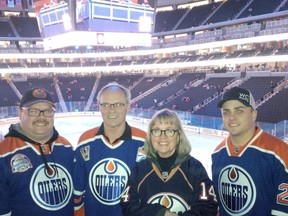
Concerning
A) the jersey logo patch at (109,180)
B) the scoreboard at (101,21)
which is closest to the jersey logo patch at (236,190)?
the jersey logo patch at (109,180)

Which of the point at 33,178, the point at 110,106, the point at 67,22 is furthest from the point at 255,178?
the point at 67,22

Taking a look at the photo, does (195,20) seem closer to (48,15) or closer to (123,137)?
(48,15)

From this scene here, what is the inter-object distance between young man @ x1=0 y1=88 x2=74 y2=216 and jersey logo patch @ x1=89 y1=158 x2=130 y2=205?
13.0 inches

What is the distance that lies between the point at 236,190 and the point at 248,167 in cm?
30

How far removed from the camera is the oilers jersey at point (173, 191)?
2.27 m

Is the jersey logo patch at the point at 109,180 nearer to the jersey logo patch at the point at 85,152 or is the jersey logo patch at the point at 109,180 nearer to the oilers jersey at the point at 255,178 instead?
the jersey logo patch at the point at 85,152

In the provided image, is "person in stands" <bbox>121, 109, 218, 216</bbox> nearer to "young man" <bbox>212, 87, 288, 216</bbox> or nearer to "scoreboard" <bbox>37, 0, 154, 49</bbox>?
"young man" <bbox>212, 87, 288, 216</bbox>

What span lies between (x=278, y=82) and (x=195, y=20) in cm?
1571

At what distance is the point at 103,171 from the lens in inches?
126

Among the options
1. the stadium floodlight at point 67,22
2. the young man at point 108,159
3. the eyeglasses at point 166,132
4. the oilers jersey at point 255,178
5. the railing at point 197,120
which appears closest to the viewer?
the eyeglasses at point 166,132

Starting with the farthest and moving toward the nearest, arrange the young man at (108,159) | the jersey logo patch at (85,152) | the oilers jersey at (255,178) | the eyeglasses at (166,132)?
the jersey logo patch at (85,152), the young man at (108,159), the oilers jersey at (255,178), the eyeglasses at (166,132)

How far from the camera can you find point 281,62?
25219 millimetres

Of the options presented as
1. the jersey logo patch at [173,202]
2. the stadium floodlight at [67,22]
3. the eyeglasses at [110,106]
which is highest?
the stadium floodlight at [67,22]

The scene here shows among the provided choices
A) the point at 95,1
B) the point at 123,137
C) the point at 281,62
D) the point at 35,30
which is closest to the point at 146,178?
the point at 123,137
